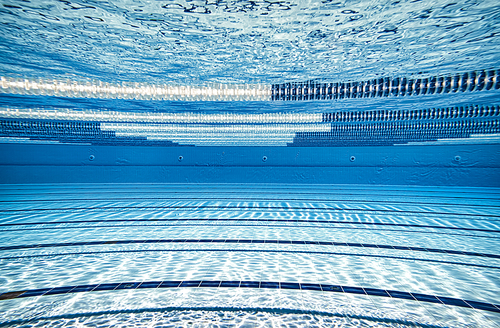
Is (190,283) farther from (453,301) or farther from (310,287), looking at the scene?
(453,301)

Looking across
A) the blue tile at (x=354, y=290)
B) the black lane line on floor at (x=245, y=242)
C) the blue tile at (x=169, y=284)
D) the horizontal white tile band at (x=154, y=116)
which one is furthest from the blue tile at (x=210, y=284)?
the horizontal white tile band at (x=154, y=116)

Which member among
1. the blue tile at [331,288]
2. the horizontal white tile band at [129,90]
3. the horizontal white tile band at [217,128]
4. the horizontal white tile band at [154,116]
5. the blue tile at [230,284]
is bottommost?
the blue tile at [230,284]

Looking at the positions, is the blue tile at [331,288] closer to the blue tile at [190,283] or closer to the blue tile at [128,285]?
the blue tile at [190,283]

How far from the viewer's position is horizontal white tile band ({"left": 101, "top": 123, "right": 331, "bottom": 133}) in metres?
8.31

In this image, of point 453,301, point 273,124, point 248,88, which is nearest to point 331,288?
point 453,301

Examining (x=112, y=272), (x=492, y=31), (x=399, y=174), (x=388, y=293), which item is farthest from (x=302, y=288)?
A: (x=399, y=174)

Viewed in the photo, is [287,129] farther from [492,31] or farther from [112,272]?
[112,272]

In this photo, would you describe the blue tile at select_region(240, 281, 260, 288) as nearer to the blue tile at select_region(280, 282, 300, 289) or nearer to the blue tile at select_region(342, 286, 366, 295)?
the blue tile at select_region(280, 282, 300, 289)

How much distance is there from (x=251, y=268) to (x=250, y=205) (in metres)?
4.13

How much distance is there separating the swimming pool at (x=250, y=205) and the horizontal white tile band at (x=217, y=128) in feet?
3.64

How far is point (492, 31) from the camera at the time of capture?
2.96m

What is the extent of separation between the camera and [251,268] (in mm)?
3045

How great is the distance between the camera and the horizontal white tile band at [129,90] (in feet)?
14.7

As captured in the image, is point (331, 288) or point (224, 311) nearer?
point (224, 311)
